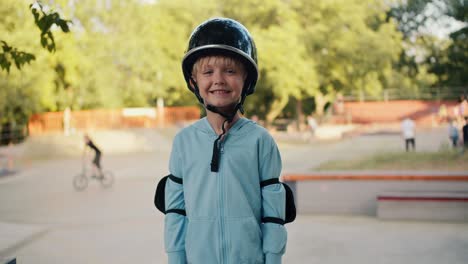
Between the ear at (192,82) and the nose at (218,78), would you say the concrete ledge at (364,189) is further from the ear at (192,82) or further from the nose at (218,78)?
the nose at (218,78)

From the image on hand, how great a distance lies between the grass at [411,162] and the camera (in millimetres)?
11391

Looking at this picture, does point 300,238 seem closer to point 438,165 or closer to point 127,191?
point 438,165

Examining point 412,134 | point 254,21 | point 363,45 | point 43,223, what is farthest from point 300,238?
point 254,21

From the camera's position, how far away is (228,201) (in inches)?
104

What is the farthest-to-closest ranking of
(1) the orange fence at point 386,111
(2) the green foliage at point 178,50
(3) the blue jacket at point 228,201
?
(1) the orange fence at point 386,111, (2) the green foliage at point 178,50, (3) the blue jacket at point 228,201

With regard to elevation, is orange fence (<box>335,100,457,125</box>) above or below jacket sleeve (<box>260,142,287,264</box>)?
below

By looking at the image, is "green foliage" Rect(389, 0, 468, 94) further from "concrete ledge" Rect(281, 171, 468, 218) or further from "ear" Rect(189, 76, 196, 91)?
"ear" Rect(189, 76, 196, 91)

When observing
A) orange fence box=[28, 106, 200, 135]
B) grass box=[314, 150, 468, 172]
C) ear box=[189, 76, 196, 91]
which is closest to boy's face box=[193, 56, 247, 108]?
ear box=[189, 76, 196, 91]

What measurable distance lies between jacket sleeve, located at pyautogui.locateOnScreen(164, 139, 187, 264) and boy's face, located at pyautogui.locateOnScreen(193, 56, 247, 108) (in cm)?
34

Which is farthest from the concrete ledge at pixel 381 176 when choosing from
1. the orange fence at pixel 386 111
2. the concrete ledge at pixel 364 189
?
the orange fence at pixel 386 111

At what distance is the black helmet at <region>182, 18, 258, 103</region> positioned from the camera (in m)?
2.64

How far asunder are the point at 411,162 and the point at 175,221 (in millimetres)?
9984

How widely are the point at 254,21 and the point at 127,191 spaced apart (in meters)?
25.1

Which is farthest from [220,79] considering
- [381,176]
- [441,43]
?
[441,43]
